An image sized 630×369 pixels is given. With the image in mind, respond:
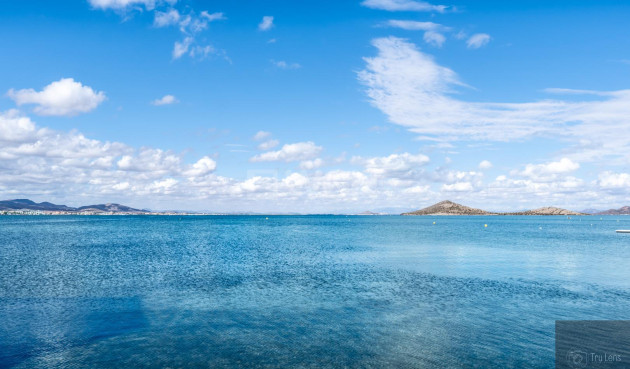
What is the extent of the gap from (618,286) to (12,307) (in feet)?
178

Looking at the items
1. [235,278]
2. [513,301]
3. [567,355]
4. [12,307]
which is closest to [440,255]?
[513,301]

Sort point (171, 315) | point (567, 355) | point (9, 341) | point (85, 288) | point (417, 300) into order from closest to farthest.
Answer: point (567, 355), point (9, 341), point (171, 315), point (417, 300), point (85, 288)

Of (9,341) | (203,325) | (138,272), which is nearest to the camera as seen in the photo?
(9,341)

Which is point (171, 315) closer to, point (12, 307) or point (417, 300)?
point (12, 307)

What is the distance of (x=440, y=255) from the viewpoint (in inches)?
2557

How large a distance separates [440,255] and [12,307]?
56984 mm

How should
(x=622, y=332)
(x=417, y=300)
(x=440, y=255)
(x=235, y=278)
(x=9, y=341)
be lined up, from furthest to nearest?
1. (x=440, y=255)
2. (x=235, y=278)
3. (x=417, y=300)
4. (x=622, y=332)
5. (x=9, y=341)

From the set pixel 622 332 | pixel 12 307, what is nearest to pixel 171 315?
pixel 12 307

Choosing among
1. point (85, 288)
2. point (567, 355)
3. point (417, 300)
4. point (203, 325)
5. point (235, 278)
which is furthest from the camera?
point (235, 278)

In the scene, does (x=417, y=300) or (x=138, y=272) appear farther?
(x=138, y=272)

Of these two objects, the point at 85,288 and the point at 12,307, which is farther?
the point at 85,288

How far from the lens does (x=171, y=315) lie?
90.5ft

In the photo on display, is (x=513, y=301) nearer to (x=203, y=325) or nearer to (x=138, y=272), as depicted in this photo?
(x=203, y=325)

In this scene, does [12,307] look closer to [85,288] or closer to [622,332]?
[85,288]
